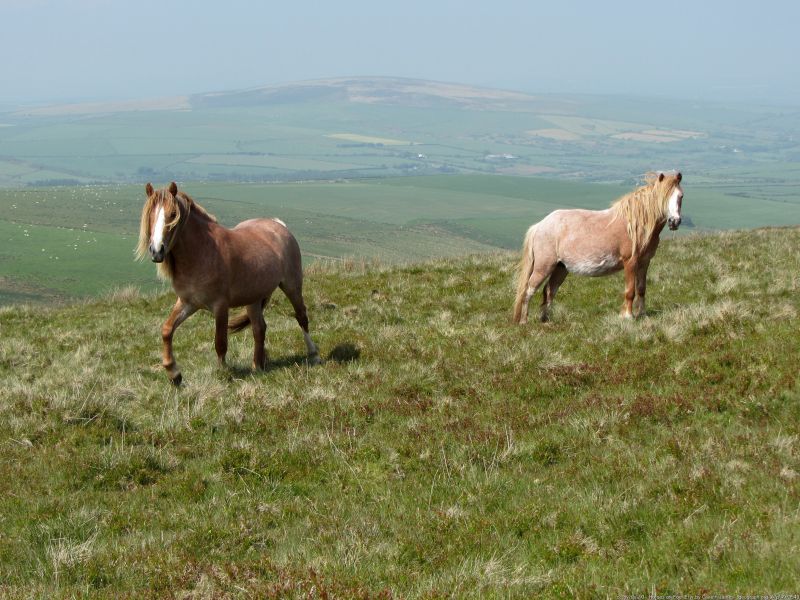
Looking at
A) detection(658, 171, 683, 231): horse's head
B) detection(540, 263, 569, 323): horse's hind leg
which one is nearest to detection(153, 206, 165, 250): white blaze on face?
detection(540, 263, 569, 323): horse's hind leg

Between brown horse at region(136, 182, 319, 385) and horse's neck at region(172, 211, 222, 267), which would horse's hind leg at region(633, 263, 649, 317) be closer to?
brown horse at region(136, 182, 319, 385)

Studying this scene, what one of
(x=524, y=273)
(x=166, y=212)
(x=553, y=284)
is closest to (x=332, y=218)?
(x=553, y=284)

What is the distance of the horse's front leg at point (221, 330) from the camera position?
10.8 meters

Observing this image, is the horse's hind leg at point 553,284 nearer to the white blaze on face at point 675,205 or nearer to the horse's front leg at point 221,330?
the white blaze on face at point 675,205

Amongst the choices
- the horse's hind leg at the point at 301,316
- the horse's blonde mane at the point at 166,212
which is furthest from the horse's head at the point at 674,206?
the horse's blonde mane at the point at 166,212

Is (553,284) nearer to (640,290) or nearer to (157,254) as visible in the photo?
(640,290)

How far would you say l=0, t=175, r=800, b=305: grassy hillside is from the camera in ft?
131

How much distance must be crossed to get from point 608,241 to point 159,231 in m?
7.69

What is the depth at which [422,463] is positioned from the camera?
755 centimetres

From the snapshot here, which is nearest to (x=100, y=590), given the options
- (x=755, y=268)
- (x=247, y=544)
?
(x=247, y=544)

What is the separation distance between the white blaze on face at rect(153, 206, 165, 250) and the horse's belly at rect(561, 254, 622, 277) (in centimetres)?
712

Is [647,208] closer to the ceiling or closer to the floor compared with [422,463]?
closer to the ceiling

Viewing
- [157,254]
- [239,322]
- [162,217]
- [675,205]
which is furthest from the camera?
[675,205]

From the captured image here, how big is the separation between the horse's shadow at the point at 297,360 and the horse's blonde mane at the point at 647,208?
520 cm
